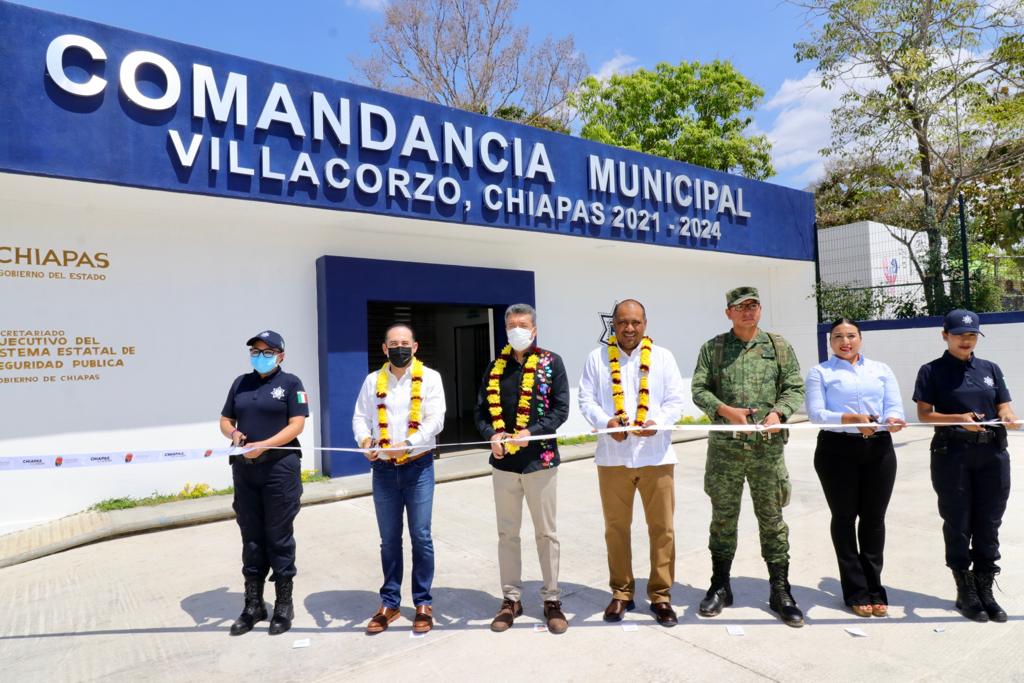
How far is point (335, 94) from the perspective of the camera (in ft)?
24.6

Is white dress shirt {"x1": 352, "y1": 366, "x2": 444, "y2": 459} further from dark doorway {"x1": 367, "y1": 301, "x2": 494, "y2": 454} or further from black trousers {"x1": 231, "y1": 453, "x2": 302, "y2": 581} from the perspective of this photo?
dark doorway {"x1": 367, "y1": 301, "x2": 494, "y2": 454}

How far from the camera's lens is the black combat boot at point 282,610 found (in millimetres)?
3764

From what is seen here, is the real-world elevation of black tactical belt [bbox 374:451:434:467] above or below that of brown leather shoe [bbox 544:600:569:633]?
above

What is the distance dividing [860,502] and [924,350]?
10.6 metres

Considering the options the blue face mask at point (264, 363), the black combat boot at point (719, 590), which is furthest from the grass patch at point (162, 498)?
the black combat boot at point (719, 590)

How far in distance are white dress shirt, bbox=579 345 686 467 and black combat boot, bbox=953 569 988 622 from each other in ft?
5.80

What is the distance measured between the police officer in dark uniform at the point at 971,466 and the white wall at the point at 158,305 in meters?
6.20

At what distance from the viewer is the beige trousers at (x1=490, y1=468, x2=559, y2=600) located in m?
3.74

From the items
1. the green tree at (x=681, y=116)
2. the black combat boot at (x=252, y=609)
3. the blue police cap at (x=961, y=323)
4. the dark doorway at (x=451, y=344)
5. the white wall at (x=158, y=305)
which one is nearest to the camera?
the blue police cap at (x=961, y=323)

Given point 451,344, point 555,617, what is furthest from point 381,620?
point 451,344

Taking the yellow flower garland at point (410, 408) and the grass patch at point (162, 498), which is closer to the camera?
the yellow flower garland at point (410, 408)

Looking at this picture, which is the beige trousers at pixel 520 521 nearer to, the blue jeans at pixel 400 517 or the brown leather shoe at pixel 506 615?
the brown leather shoe at pixel 506 615

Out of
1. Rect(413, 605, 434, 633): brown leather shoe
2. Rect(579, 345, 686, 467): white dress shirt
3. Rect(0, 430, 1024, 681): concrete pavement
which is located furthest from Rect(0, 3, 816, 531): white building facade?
Rect(579, 345, 686, 467): white dress shirt

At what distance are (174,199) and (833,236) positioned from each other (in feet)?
50.2
